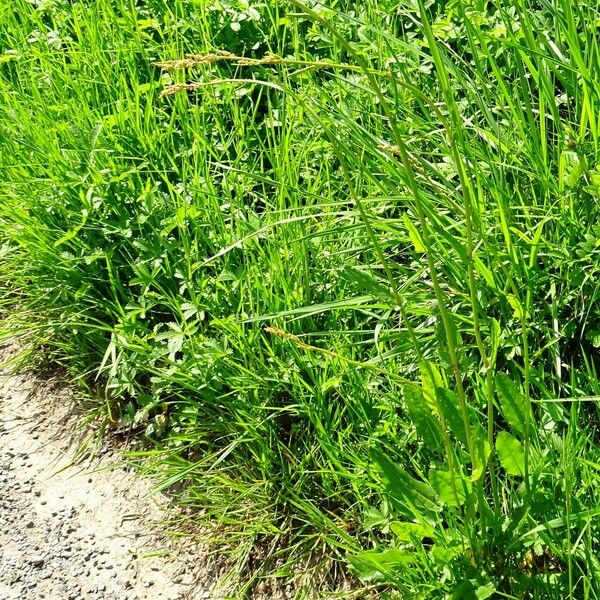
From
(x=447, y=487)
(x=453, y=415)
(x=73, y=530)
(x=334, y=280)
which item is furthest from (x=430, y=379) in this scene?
(x=73, y=530)

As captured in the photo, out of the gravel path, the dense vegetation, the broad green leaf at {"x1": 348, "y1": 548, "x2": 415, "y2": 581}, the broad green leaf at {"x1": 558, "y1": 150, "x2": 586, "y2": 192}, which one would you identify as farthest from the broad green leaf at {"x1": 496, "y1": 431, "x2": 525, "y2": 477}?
the gravel path

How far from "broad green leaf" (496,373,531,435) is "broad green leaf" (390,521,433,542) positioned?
283 millimetres

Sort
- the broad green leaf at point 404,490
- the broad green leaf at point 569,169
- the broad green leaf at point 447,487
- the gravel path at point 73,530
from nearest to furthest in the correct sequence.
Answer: the broad green leaf at point 447,487 < the broad green leaf at point 404,490 < the broad green leaf at point 569,169 < the gravel path at point 73,530

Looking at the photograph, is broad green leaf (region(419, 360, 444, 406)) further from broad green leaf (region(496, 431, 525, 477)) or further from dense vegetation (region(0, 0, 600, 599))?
broad green leaf (region(496, 431, 525, 477))

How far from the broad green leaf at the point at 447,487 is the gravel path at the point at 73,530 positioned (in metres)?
0.73

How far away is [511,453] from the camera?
175cm

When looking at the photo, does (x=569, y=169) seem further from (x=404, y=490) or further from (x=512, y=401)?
(x=404, y=490)

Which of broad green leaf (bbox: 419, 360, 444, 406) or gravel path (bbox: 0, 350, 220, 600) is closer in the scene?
broad green leaf (bbox: 419, 360, 444, 406)

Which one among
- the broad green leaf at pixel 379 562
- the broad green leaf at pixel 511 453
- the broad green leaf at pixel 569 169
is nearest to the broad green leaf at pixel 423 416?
the broad green leaf at pixel 511 453

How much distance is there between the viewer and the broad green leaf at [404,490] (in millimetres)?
1801

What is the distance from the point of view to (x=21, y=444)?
256cm

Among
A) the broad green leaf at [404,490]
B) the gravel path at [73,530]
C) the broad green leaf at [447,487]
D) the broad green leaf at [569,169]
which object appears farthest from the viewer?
the gravel path at [73,530]

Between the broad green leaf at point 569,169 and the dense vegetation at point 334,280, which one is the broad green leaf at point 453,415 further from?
the broad green leaf at point 569,169

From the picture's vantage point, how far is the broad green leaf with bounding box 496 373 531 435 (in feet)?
5.76
